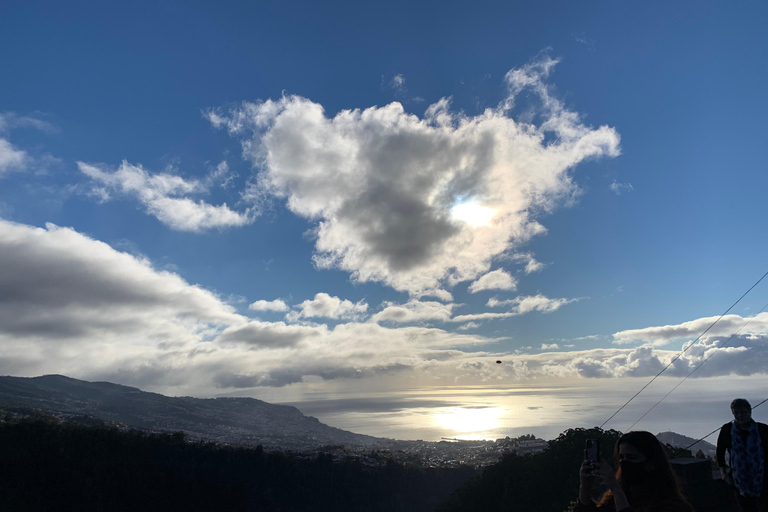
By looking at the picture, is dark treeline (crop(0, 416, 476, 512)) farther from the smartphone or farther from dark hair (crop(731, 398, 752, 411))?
the smartphone

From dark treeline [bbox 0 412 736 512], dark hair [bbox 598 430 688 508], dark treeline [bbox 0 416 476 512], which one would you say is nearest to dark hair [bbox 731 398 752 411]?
dark hair [bbox 598 430 688 508]

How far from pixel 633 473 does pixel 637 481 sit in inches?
2.3

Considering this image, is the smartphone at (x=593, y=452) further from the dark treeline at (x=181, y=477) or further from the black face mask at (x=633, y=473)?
the dark treeline at (x=181, y=477)

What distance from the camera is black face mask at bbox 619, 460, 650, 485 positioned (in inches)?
117

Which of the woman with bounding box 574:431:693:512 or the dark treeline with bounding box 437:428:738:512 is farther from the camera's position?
the dark treeline with bounding box 437:428:738:512

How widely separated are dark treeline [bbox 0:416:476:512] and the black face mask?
3320 inches

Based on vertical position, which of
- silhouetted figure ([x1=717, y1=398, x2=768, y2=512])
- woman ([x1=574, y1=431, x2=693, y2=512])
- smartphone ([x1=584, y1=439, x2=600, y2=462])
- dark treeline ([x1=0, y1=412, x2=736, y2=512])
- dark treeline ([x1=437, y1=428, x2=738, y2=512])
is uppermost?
smartphone ([x1=584, y1=439, x2=600, y2=462])

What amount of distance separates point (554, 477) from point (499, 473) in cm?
794

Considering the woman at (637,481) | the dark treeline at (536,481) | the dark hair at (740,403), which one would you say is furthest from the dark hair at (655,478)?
the dark treeline at (536,481)

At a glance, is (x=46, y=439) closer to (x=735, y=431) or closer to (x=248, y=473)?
(x=248, y=473)

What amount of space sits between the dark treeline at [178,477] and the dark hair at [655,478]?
277 feet

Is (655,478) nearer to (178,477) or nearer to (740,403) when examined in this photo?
(740,403)

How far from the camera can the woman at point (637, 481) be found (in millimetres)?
2793

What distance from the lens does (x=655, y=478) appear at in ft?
9.62
